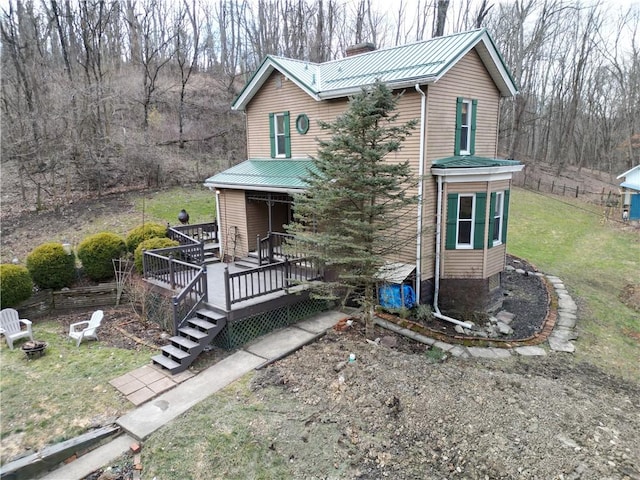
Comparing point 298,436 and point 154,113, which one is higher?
point 154,113

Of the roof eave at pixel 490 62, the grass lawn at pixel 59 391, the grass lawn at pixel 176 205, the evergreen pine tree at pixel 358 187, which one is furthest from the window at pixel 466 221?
the grass lawn at pixel 176 205

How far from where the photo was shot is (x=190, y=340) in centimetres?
873

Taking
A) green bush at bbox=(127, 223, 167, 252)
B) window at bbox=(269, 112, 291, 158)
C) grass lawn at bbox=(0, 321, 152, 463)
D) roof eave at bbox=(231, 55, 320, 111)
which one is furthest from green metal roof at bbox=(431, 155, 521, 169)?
green bush at bbox=(127, 223, 167, 252)

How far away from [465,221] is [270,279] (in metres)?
5.52

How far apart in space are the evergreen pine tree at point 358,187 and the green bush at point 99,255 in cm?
694

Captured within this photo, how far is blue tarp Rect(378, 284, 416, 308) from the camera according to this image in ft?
35.4

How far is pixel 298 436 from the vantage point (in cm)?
584

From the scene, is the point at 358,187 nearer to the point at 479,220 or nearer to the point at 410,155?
the point at 410,155

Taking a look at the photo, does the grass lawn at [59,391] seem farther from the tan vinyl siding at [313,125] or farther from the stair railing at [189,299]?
the tan vinyl siding at [313,125]

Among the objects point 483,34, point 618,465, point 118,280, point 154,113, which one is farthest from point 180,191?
point 618,465

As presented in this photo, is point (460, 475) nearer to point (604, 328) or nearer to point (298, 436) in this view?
point (298, 436)

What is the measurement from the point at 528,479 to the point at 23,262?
1577 centimetres

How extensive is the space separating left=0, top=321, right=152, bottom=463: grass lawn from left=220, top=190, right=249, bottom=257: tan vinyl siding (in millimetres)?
5674

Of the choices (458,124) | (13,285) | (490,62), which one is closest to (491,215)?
(458,124)
